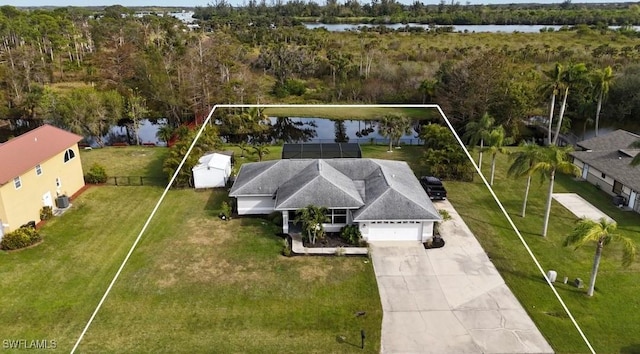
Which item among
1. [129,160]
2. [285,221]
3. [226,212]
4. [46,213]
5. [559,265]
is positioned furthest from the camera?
[129,160]

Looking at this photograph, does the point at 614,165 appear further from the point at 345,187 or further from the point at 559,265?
the point at 345,187

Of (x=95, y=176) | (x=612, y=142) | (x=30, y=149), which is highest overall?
(x=30, y=149)

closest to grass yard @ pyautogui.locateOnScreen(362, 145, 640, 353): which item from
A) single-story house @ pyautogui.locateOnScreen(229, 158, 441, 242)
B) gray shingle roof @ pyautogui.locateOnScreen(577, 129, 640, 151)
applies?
single-story house @ pyautogui.locateOnScreen(229, 158, 441, 242)

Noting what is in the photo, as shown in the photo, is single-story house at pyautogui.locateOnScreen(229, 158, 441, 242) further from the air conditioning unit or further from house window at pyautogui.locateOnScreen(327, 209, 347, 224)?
the air conditioning unit

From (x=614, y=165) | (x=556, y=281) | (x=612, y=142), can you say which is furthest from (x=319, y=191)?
(x=612, y=142)

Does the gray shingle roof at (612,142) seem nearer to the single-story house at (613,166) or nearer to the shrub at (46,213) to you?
the single-story house at (613,166)

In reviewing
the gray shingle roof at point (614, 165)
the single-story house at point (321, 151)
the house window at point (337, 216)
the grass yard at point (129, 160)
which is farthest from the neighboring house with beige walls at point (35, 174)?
the gray shingle roof at point (614, 165)
